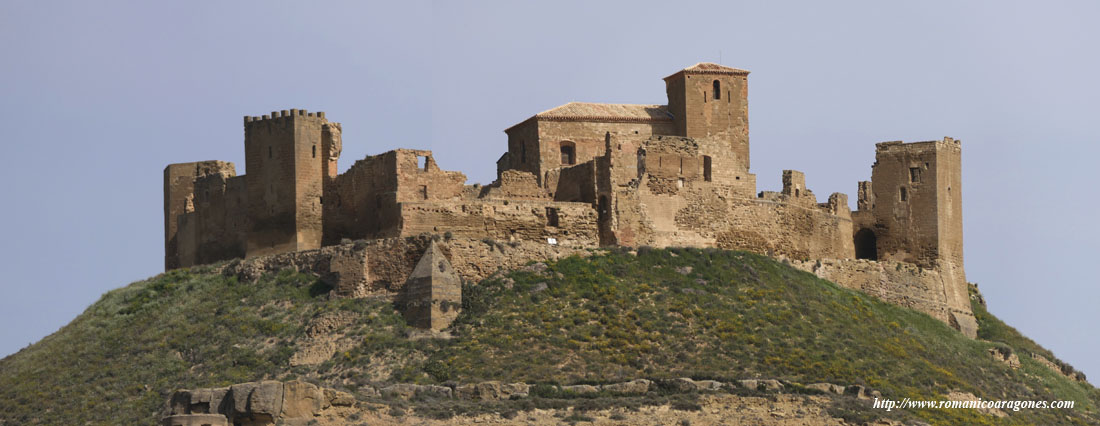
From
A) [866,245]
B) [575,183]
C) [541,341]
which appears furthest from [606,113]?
[541,341]

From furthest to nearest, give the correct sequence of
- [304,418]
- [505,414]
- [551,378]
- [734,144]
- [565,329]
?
[734,144] → [565,329] → [551,378] → [505,414] → [304,418]

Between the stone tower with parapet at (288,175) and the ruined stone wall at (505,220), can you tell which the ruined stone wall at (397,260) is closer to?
the ruined stone wall at (505,220)

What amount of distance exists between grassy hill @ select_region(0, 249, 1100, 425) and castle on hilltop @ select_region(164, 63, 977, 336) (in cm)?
186

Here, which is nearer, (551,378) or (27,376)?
(551,378)

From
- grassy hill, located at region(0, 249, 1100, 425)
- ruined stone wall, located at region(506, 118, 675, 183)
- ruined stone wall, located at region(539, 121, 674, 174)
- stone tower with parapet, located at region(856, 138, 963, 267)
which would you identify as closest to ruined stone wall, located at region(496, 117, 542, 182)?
ruined stone wall, located at region(506, 118, 675, 183)

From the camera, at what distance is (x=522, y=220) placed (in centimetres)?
5519

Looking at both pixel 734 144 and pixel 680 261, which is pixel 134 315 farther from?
pixel 734 144

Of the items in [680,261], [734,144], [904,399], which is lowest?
[904,399]

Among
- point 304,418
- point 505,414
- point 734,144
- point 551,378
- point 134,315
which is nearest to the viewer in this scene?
point 304,418

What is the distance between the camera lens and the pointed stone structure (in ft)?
167

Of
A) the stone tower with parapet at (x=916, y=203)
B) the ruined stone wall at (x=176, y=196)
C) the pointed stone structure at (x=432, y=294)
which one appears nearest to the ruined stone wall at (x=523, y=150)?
the ruined stone wall at (x=176, y=196)

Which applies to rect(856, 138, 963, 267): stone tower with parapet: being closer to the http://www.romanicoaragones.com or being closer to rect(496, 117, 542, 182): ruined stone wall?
the http://www.romanicoaragones.com

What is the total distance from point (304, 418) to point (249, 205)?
59.7 feet

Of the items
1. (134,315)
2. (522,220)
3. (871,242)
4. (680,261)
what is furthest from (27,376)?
(871,242)
